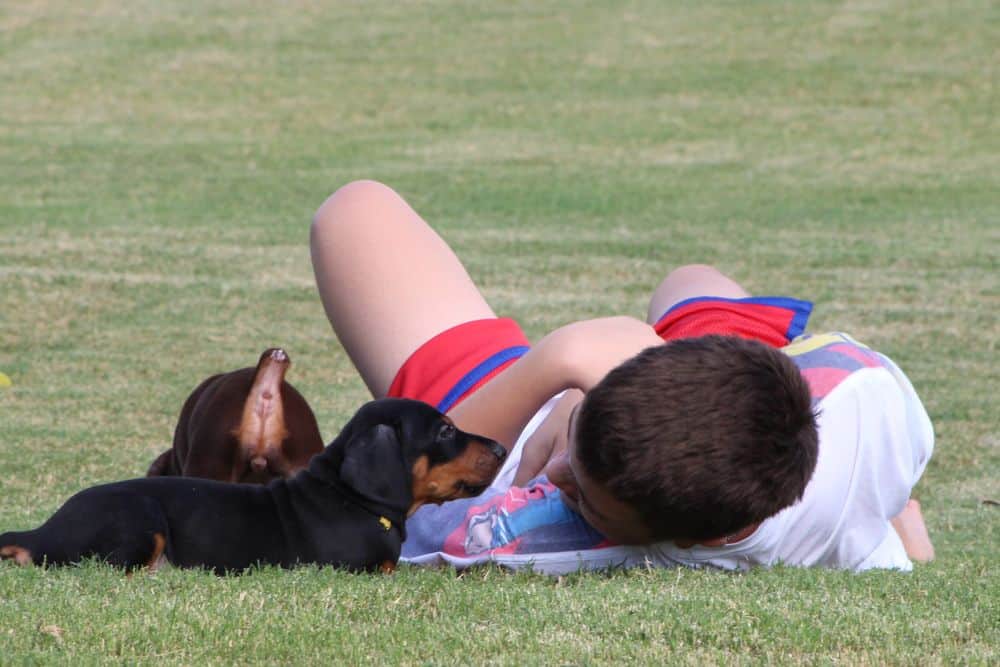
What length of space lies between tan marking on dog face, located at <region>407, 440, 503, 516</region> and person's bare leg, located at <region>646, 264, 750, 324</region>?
1373 mm

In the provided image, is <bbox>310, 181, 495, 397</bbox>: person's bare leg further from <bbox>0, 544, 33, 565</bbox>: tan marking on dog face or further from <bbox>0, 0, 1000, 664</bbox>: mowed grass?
<bbox>0, 544, 33, 565</bbox>: tan marking on dog face

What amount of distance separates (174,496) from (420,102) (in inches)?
651

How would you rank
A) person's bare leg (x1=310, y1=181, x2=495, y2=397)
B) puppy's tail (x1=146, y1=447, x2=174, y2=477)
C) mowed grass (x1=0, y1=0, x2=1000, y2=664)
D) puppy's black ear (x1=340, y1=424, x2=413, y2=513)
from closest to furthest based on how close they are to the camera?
mowed grass (x1=0, y1=0, x2=1000, y2=664) < puppy's black ear (x1=340, y1=424, x2=413, y2=513) < person's bare leg (x1=310, y1=181, x2=495, y2=397) < puppy's tail (x1=146, y1=447, x2=174, y2=477)

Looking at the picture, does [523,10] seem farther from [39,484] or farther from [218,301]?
[39,484]

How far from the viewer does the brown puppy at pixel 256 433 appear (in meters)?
5.26

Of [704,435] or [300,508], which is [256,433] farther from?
[704,435]

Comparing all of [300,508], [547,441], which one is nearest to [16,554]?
[300,508]

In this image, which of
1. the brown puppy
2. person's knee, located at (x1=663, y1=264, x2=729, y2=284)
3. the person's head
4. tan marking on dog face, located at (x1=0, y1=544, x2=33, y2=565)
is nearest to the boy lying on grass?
the person's head

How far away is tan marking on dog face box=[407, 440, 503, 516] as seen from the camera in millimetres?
4375

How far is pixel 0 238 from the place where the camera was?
12.3m

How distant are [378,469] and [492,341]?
103 centimetres

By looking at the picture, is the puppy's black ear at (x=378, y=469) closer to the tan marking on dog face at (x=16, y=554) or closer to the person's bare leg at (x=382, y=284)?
the tan marking on dog face at (x=16, y=554)

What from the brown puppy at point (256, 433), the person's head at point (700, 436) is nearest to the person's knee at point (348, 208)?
the brown puppy at point (256, 433)

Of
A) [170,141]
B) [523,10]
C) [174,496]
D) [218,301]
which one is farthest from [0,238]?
[523,10]
